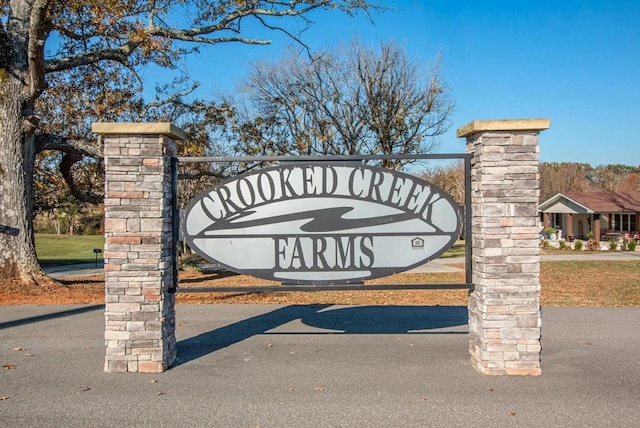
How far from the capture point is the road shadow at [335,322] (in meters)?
6.55

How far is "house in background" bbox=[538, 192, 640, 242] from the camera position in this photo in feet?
115

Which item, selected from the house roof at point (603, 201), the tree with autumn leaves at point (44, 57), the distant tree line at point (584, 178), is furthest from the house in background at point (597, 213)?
the tree with autumn leaves at point (44, 57)

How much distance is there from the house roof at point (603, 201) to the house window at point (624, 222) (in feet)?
3.89

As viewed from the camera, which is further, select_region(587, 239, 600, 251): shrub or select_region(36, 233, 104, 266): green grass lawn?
Result: select_region(36, 233, 104, 266): green grass lawn

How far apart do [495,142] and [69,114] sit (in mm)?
14238

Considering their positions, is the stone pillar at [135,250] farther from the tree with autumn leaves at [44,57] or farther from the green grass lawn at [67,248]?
the green grass lawn at [67,248]

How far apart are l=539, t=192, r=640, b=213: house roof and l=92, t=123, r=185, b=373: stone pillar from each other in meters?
35.2

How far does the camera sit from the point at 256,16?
13.8 m

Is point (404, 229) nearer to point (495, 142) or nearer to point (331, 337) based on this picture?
point (495, 142)

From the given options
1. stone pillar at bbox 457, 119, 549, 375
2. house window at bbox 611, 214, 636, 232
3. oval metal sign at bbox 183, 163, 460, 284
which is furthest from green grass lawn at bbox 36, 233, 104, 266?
house window at bbox 611, 214, 636, 232

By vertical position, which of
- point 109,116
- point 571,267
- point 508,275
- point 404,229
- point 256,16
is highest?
point 256,16

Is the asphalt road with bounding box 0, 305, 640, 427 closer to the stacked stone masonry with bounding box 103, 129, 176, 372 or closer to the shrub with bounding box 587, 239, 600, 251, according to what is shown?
the stacked stone masonry with bounding box 103, 129, 176, 372

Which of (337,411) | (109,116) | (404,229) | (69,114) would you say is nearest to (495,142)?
(404,229)

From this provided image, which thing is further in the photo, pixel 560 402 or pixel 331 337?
pixel 331 337
